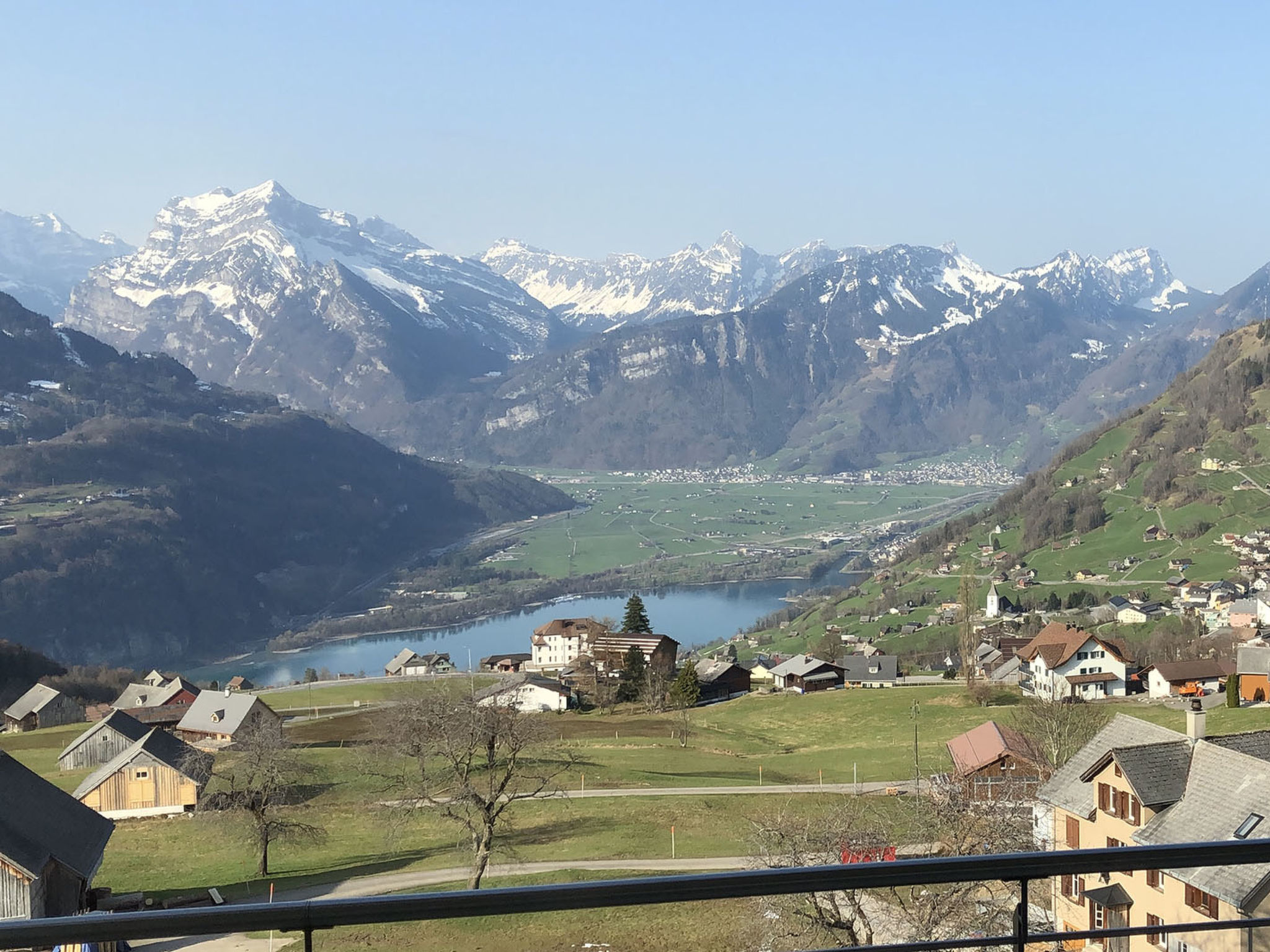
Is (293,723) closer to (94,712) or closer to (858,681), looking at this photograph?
(94,712)

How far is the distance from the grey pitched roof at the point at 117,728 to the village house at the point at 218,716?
700 cm

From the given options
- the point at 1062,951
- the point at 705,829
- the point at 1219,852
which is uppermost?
the point at 1219,852

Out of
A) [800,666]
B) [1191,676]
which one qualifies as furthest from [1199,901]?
[800,666]

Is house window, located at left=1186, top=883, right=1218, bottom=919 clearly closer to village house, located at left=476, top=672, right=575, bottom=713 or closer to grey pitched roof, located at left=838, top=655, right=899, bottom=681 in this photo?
village house, located at left=476, top=672, right=575, bottom=713

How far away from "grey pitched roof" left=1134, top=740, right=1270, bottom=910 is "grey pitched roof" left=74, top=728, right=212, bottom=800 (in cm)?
3405

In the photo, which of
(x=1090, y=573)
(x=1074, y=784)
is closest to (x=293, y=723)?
(x=1074, y=784)

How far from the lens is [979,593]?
136 meters

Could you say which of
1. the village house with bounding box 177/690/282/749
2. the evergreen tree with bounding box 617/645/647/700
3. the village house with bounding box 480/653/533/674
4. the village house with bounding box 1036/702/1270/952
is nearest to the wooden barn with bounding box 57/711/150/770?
the village house with bounding box 177/690/282/749

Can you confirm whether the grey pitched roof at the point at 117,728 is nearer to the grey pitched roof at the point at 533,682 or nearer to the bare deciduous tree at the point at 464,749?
the bare deciduous tree at the point at 464,749

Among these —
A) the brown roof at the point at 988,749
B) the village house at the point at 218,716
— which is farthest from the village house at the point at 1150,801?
the village house at the point at 218,716

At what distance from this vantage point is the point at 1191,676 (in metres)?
74.3

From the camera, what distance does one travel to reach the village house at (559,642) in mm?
113125

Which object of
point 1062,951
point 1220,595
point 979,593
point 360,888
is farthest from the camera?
point 979,593

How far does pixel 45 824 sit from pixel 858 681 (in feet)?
241
